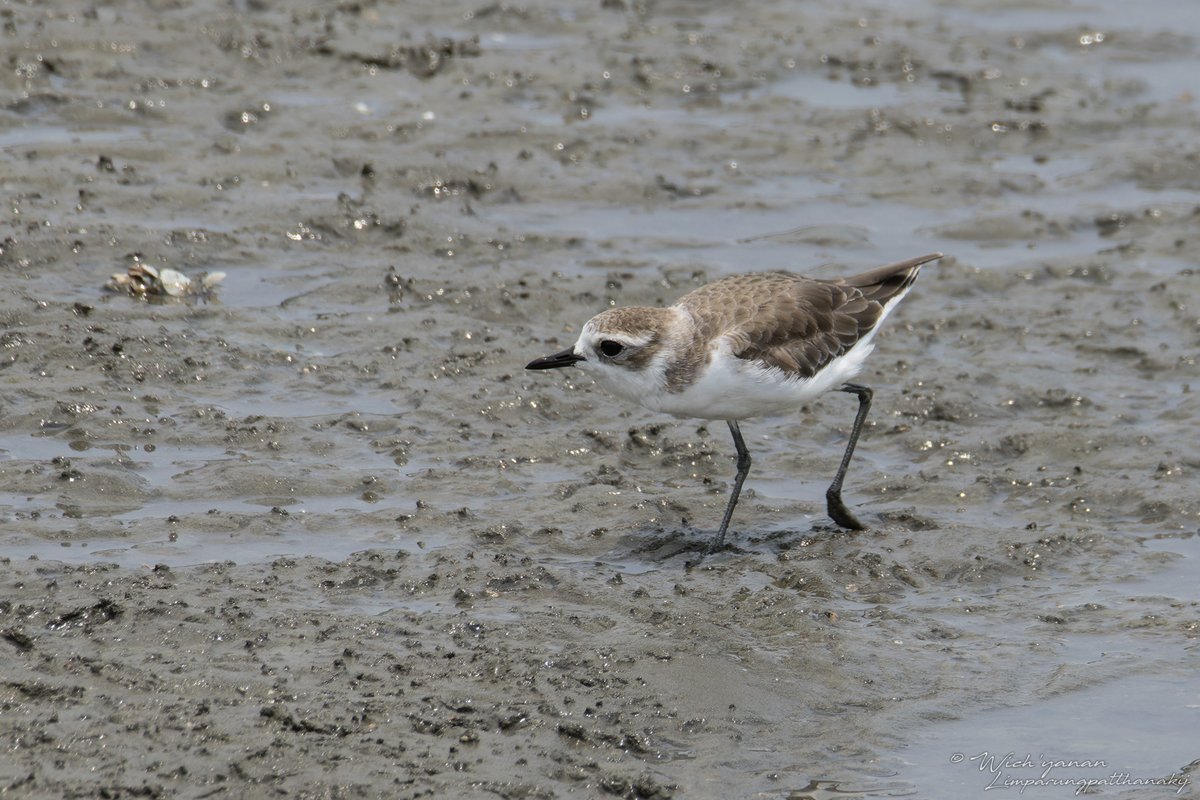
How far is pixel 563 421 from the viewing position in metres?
10.6

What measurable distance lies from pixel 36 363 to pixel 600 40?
8863mm

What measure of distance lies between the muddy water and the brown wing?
1102mm

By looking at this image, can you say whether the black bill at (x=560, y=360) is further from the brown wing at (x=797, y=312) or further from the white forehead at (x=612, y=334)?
the brown wing at (x=797, y=312)

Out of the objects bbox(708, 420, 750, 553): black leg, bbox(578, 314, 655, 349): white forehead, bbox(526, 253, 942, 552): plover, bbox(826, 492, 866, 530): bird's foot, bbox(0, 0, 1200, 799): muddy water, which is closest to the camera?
bbox(0, 0, 1200, 799): muddy water

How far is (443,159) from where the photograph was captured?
13977 millimetres

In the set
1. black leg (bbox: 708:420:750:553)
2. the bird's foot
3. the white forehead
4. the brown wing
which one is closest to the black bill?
the white forehead

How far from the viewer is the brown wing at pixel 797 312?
29.9 feet

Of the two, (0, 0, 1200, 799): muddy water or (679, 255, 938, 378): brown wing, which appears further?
(679, 255, 938, 378): brown wing

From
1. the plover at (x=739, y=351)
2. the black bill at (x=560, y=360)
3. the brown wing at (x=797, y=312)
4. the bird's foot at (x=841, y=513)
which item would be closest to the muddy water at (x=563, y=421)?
the bird's foot at (x=841, y=513)

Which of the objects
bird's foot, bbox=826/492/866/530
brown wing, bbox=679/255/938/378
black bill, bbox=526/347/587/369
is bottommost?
bird's foot, bbox=826/492/866/530

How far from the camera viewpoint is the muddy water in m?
7.10

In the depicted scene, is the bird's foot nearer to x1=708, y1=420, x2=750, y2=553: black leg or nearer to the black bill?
x1=708, y1=420, x2=750, y2=553: black leg

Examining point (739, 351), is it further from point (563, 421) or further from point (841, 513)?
point (563, 421)

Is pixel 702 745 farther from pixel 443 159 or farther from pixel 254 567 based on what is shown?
pixel 443 159
